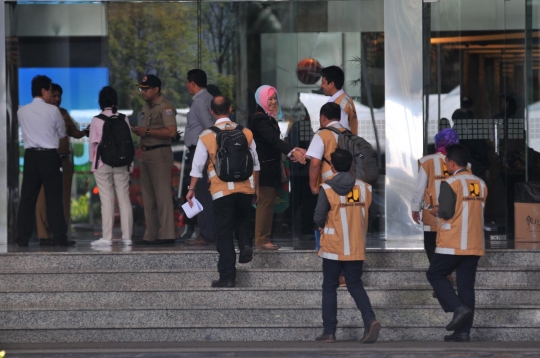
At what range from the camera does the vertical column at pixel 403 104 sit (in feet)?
35.1

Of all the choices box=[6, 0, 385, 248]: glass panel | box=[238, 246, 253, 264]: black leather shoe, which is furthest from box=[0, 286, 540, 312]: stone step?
box=[6, 0, 385, 248]: glass panel

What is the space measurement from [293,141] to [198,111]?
1.95 metres

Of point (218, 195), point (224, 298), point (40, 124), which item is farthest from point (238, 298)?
point (40, 124)

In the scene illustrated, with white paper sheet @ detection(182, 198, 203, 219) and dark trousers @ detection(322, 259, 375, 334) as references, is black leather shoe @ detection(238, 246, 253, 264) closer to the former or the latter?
white paper sheet @ detection(182, 198, 203, 219)

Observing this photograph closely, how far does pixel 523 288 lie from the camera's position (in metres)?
8.94

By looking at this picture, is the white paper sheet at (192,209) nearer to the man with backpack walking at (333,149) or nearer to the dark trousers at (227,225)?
the dark trousers at (227,225)

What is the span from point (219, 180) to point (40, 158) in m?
2.61

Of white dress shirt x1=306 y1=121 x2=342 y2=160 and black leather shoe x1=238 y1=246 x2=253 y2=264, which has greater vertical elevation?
white dress shirt x1=306 y1=121 x2=342 y2=160

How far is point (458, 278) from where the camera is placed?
26.6ft

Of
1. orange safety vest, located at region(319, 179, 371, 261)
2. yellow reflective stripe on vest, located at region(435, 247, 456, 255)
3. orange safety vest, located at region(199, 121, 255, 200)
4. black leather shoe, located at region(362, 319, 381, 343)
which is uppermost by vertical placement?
orange safety vest, located at region(199, 121, 255, 200)

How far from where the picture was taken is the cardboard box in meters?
10.5

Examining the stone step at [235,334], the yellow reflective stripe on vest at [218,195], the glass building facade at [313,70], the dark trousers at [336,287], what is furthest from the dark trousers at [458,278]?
the glass building facade at [313,70]

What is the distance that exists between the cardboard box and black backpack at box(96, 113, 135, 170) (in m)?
4.31

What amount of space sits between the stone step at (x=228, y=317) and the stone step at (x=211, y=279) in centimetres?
46
